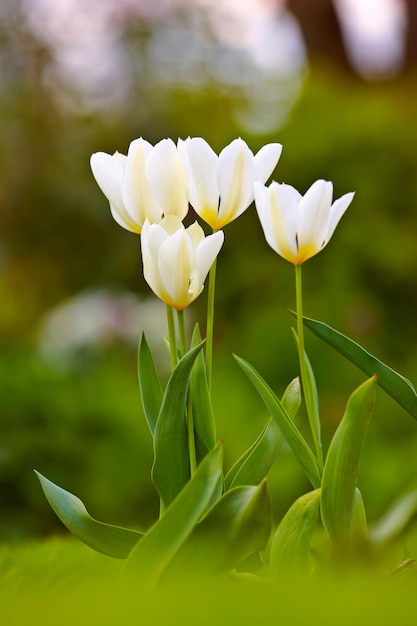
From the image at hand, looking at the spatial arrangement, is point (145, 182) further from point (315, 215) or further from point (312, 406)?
point (312, 406)

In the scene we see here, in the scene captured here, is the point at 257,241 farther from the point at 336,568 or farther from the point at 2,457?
the point at 336,568

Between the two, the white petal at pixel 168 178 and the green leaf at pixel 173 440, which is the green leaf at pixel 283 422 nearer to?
the green leaf at pixel 173 440

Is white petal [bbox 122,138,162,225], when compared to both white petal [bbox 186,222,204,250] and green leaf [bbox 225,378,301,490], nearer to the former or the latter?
white petal [bbox 186,222,204,250]

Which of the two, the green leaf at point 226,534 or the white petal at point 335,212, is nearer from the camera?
the green leaf at point 226,534

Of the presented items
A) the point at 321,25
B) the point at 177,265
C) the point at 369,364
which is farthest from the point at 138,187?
the point at 321,25

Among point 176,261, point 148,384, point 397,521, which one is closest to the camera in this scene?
point 397,521

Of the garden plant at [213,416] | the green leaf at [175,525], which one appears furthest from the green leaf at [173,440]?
the green leaf at [175,525]

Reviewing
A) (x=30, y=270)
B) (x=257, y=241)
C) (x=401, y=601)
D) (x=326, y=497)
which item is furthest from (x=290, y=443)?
(x=30, y=270)
